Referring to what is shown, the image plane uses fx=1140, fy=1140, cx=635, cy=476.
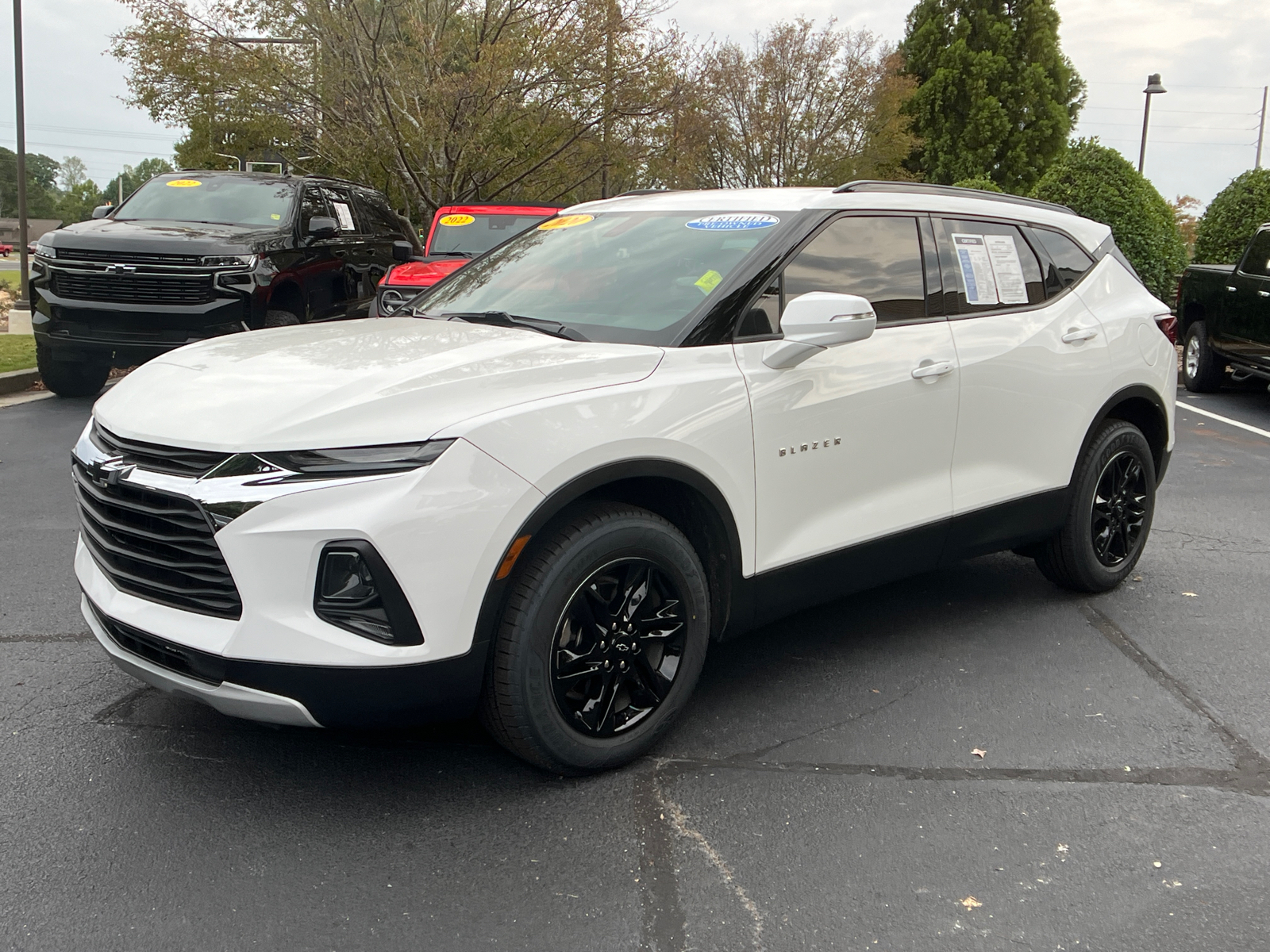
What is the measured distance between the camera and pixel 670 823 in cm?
302

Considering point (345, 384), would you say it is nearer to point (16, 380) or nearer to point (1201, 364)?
point (16, 380)

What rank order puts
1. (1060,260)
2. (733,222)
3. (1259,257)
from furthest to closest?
(1259,257) → (1060,260) → (733,222)

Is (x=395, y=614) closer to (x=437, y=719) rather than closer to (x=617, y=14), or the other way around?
(x=437, y=719)

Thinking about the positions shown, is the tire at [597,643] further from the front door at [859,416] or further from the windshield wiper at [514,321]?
the windshield wiper at [514,321]

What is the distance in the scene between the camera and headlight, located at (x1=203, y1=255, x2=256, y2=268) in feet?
29.9

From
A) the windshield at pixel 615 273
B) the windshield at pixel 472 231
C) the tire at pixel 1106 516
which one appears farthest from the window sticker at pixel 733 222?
the windshield at pixel 472 231

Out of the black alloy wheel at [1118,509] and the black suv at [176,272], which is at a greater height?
the black suv at [176,272]

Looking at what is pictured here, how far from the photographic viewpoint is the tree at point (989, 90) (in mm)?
41812

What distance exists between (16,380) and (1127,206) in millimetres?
15079

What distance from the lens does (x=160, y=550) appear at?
2.88m

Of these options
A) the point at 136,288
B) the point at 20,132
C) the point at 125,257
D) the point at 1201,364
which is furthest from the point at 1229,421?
the point at 20,132

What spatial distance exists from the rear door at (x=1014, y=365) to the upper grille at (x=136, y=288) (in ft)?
21.9

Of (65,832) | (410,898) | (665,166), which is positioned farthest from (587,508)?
(665,166)

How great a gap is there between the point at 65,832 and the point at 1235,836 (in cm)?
303
